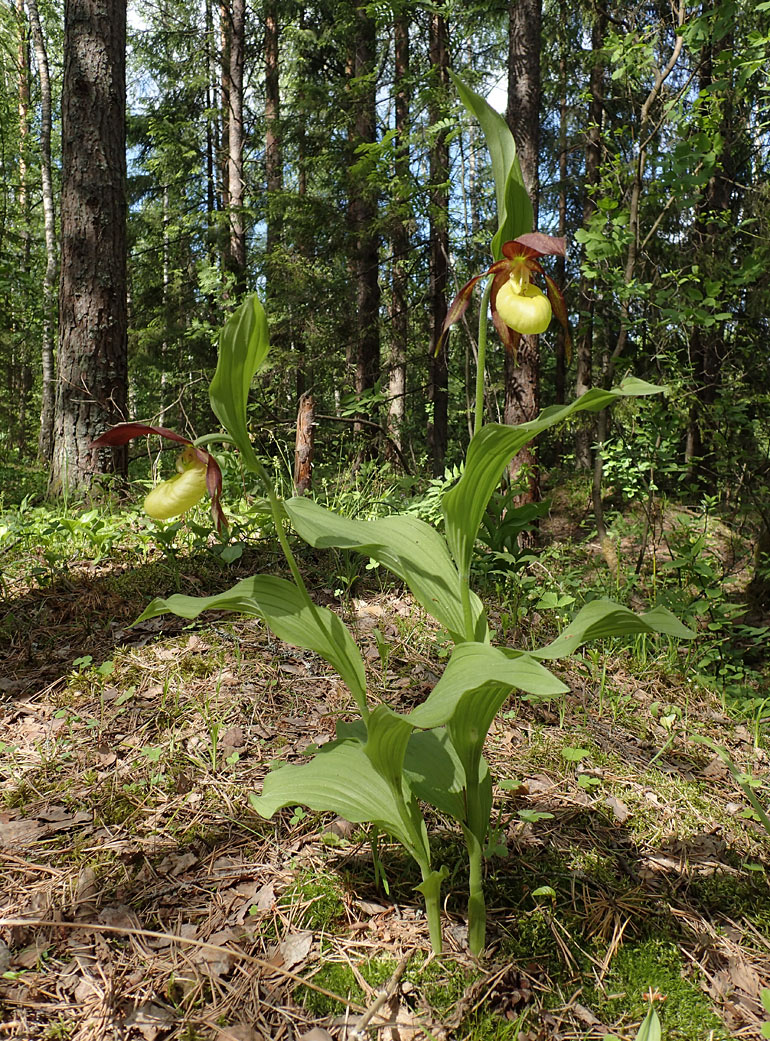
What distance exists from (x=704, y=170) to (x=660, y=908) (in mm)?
3820

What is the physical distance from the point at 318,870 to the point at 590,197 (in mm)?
4996

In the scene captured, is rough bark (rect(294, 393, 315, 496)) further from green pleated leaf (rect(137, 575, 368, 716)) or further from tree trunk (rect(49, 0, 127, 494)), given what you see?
green pleated leaf (rect(137, 575, 368, 716))

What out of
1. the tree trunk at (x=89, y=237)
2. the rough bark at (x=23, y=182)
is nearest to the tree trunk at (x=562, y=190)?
the tree trunk at (x=89, y=237)

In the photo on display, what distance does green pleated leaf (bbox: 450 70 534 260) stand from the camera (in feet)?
4.17

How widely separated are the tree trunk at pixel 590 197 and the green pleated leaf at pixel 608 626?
109 centimetres

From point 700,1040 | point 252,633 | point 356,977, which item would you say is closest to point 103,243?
point 252,633

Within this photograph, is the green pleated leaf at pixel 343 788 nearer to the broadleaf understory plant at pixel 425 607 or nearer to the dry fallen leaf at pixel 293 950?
the broadleaf understory plant at pixel 425 607

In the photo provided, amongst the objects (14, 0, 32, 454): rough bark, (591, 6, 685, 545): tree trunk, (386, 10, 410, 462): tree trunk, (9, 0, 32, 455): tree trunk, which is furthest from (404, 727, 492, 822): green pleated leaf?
(14, 0, 32, 454): rough bark

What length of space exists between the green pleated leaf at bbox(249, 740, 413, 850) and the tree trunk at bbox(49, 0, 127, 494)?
3.54 metres

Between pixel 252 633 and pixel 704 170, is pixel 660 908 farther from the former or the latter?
pixel 704 170

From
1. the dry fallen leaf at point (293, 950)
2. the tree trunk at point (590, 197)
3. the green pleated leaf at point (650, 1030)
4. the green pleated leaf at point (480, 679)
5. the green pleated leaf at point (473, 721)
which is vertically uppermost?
the tree trunk at point (590, 197)

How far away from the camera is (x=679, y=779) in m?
2.09

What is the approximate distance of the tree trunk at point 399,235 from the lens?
21.1ft

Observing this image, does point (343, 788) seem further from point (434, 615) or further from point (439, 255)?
point (439, 255)
